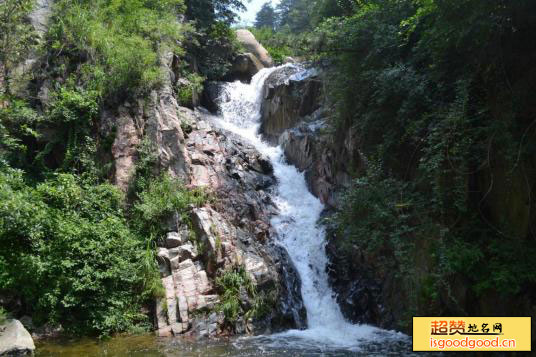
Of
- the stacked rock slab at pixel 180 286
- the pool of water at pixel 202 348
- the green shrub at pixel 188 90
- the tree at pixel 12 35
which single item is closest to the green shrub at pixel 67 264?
the stacked rock slab at pixel 180 286

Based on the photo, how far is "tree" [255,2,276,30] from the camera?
1812 inches

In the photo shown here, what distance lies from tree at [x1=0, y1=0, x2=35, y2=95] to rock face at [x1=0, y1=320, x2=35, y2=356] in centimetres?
836

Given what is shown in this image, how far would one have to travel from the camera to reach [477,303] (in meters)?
7.54

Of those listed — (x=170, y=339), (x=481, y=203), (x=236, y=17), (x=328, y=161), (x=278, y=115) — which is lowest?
(x=170, y=339)

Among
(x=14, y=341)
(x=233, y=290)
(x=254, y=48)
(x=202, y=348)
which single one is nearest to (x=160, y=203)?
(x=233, y=290)

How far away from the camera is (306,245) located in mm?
12719

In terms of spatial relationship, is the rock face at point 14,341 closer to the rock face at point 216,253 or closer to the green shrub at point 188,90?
the rock face at point 216,253

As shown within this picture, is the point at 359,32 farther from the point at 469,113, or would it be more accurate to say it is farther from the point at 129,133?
the point at 129,133

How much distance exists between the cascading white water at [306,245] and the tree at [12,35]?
8.27 metres

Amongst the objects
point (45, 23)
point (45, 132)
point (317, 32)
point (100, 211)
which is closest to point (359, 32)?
point (317, 32)

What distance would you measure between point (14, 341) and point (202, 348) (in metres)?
3.45

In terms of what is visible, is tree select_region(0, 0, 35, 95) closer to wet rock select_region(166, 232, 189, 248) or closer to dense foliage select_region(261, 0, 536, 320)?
wet rock select_region(166, 232, 189, 248)

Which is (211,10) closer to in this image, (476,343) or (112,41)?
(112,41)

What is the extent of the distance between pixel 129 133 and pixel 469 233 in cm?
987
